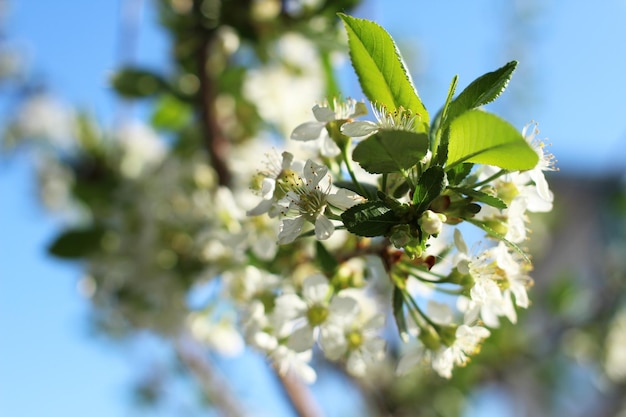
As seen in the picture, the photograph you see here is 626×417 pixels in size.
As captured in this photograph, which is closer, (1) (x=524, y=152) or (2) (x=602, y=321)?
(1) (x=524, y=152)

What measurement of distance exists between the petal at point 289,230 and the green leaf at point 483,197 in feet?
0.71

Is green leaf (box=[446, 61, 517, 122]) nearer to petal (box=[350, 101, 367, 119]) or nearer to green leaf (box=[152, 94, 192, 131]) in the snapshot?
petal (box=[350, 101, 367, 119])

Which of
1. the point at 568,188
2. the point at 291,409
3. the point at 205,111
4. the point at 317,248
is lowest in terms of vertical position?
the point at 568,188

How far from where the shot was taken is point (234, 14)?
180 centimetres

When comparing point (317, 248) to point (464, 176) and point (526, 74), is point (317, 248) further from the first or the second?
point (526, 74)

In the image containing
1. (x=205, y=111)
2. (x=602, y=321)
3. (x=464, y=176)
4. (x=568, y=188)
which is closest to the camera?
(x=464, y=176)

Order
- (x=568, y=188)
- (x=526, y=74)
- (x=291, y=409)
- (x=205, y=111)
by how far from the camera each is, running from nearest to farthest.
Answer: (x=291, y=409) → (x=205, y=111) → (x=526, y=74) → (x=568, y=188)

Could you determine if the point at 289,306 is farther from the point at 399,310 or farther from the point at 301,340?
the point at 399,310

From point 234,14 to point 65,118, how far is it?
1084 mm

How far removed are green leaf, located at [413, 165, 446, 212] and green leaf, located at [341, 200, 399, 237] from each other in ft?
0.14

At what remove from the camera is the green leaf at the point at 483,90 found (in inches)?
28.8

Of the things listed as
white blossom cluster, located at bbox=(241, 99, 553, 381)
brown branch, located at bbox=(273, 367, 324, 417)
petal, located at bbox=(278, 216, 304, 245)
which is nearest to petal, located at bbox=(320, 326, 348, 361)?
white blossom cluster, located at bbox=(241, 99, 553, 381)

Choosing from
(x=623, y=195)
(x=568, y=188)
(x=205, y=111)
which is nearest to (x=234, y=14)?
(x=205, y=111)

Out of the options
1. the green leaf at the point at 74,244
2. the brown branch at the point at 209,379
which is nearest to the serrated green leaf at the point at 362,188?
the green leaf at the point at 74,244
